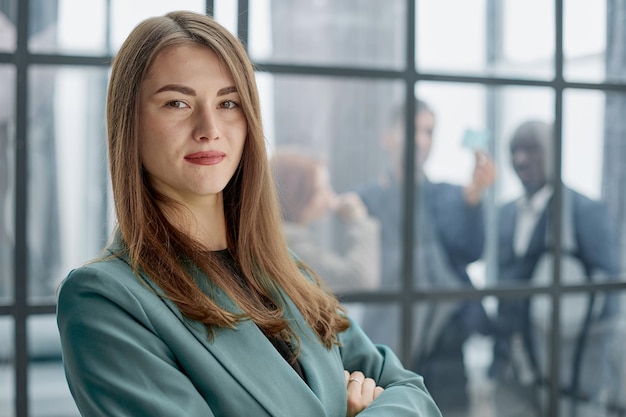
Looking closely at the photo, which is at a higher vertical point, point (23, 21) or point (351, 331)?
point (23, 21)

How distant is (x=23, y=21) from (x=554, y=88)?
6.50 feet

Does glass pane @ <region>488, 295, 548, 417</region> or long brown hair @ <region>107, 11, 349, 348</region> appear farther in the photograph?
glass pane @ <region>488, 295, 548, 417</region>

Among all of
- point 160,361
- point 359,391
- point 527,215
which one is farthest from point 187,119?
point 527,215

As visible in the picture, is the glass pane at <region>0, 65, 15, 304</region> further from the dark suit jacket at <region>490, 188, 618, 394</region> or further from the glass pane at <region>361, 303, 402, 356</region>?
the dark suit jacket at <region>490, 188, 618, 394</region>

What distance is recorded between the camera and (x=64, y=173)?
2.38 meters

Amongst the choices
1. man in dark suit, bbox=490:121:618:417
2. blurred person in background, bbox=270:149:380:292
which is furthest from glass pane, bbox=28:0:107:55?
man in dark suit, bbox=490:121:618:417

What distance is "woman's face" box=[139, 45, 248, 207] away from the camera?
1.27 m

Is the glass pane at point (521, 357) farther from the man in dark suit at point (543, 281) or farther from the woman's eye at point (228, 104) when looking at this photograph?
the woman's eye at point (228, 104)

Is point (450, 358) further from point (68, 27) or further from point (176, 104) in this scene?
point (176, 104)

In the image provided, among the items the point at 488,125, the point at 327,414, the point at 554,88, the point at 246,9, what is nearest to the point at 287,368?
the point at 327,414

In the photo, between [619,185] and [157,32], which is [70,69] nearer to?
[157,32]

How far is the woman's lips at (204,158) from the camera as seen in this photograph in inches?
50.9

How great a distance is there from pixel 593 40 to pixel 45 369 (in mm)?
2437

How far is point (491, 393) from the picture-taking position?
2984 millimetres
